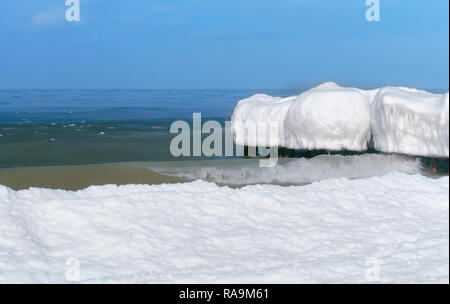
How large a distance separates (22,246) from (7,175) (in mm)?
4300

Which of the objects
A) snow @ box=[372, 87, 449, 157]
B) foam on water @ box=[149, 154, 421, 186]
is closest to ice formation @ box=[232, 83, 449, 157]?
snow @ box=[372, 87, 449, 157]

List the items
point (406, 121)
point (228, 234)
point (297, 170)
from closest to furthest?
point (228, 234) < point (406, 121) < point (297, 170)

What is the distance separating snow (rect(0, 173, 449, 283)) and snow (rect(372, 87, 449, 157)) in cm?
65

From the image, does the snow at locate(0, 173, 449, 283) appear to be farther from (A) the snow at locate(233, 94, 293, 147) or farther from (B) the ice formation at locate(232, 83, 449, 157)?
(A) the snow at locate(233, 94, 293, 147)

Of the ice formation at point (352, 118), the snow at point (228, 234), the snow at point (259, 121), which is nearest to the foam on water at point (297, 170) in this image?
the ice formation at point (352, 118)

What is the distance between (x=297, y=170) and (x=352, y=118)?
1329 millimetres

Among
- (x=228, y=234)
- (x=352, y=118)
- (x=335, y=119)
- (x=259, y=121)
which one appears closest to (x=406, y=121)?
(x=352, y=118)

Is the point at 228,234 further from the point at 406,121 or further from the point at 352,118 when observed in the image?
the point at 352,118

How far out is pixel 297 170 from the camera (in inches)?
380

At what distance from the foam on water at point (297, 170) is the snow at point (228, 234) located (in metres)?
1.72

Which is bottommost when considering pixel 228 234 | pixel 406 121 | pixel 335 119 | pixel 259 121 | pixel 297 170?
pixel 297 170

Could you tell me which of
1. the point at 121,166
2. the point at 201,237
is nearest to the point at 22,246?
the point at 201,237

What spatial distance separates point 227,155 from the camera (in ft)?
46.4

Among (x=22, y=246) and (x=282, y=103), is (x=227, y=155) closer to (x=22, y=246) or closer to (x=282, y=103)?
(x=282, y=103)
